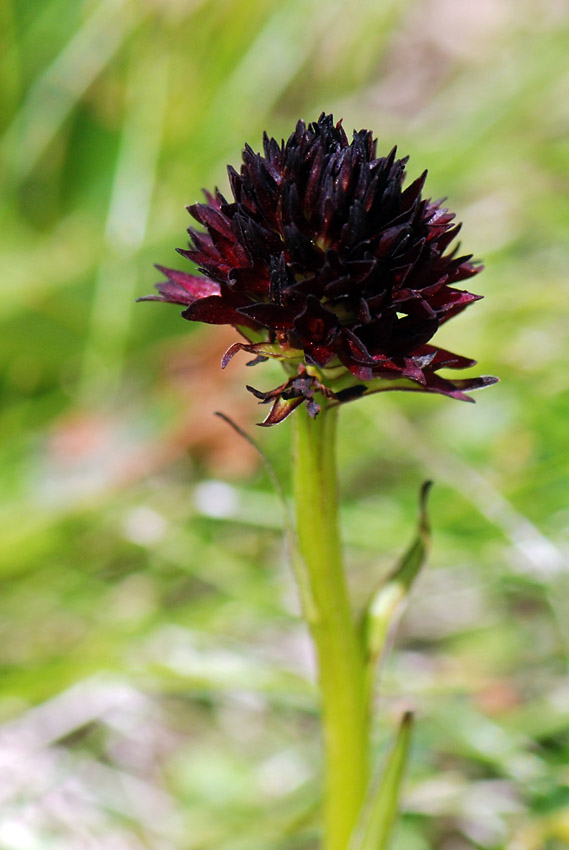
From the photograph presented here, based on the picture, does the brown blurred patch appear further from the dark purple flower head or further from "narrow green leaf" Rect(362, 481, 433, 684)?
the dark purple flower head

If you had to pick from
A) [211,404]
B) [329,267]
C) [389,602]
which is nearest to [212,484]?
[211,404]

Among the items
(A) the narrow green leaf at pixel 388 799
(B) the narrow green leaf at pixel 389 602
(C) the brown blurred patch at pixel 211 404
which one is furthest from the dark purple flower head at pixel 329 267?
(C) the brown blurred patch at pixel 211 404

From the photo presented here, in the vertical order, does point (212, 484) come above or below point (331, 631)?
above

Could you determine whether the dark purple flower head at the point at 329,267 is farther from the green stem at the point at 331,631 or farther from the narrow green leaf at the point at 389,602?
the narrow green leaf at the point at 389,602

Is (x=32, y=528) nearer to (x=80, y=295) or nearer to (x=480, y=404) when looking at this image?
(x=80, y=295)

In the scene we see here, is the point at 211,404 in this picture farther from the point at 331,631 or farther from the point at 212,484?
the point at 331,631

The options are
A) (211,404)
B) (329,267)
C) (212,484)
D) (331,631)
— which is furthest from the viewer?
(211,404)
